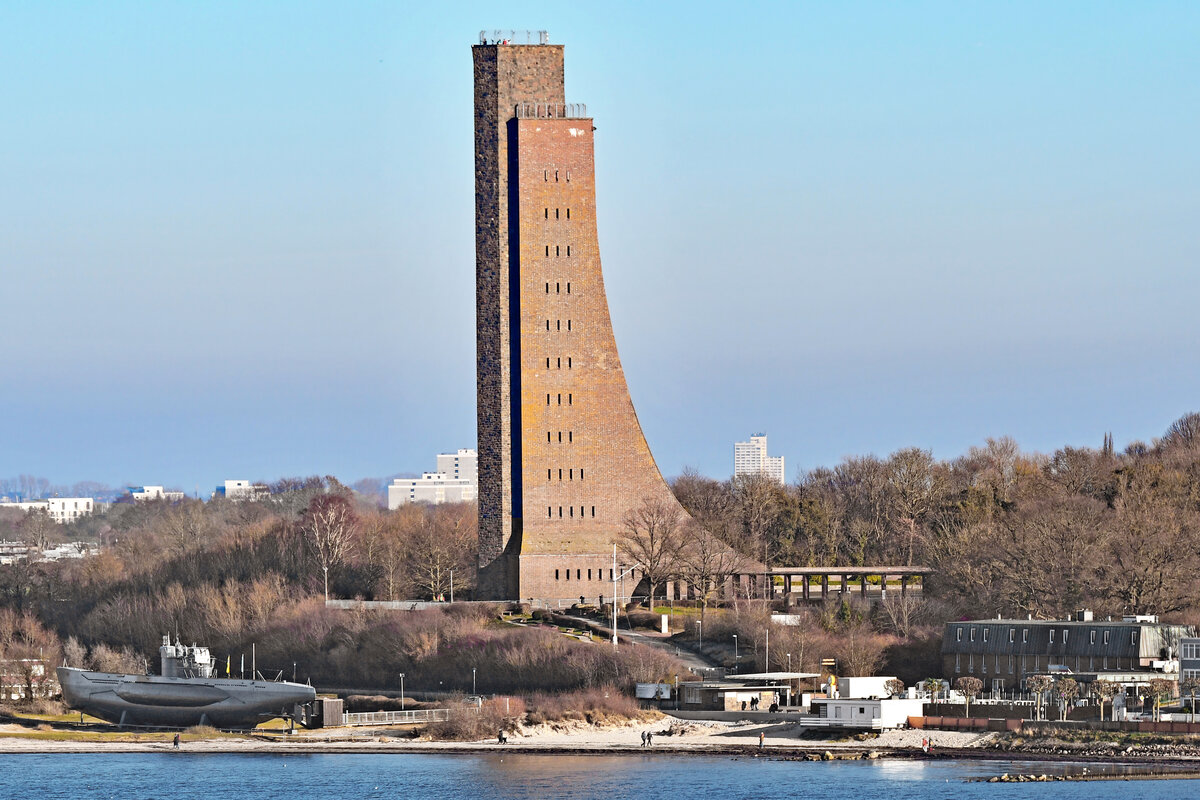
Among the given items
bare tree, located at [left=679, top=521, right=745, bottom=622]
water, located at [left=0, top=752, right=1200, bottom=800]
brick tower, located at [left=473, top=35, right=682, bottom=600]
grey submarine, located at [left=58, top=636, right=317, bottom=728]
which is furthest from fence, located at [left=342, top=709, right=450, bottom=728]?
bare tree, located at [left=679, top=521, right=745, bottom=622]

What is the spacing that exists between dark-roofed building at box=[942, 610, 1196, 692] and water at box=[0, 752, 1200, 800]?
10.0 meters

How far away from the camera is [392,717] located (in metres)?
77.2

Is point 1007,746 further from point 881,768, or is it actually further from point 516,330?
point 516,330

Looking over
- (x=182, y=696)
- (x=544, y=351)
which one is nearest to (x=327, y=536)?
(x=544, y=351)

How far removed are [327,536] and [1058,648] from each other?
131 ft

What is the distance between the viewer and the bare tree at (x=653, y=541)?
9106cm

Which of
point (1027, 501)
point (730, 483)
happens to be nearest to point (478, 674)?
point (1027, 501)

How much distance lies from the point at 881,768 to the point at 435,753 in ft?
51.3

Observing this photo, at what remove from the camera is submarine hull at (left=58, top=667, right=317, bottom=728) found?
258ft

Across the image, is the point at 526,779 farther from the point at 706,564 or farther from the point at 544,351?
the point at 544,351

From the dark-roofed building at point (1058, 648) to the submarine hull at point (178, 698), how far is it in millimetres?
24406

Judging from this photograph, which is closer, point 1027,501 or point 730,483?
point 1027,501

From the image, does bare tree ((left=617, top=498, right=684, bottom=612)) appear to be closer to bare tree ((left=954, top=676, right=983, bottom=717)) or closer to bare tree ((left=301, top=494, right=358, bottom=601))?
bare tree ((left=301, top=494, right=358, bottom=601))

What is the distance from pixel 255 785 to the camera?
65.0 meters
